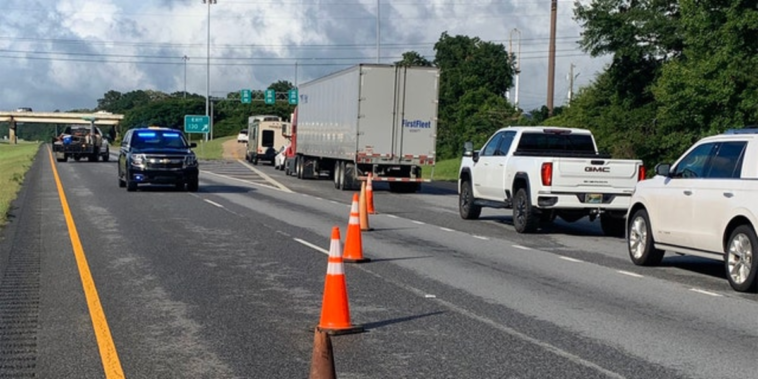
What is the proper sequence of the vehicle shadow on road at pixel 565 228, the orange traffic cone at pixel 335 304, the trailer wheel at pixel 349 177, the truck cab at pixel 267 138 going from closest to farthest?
the orange traffic cone at pixel 335 304
the vehicle shadow on road at pixel 565 228
the trailer wheel at pixel 349 177
the truck cab at pixel 267 138

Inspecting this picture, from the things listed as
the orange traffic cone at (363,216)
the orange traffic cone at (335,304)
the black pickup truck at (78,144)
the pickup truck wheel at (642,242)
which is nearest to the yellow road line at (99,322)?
the orange traffic cone at (335,304)

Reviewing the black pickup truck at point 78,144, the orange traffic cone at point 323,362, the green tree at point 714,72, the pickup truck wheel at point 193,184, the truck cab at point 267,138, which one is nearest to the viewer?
the orange traffic cone at point 323,362

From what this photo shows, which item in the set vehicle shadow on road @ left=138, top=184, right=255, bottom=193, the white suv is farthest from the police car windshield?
the white suv

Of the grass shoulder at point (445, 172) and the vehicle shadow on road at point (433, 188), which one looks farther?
the grass shoulder at point (445, 172)

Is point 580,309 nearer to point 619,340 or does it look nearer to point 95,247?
point 619,340

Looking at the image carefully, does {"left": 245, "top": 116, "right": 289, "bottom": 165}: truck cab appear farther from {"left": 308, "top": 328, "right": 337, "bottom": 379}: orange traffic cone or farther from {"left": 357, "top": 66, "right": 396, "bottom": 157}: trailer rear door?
{"left": 308, "top": 328, "right": 337, "bottom": 379}: orange traffic cone

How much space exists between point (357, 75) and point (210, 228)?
14748mm

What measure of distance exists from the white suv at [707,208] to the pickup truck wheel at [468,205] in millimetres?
7913

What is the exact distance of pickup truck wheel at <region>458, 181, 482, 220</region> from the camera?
2281 centimetres

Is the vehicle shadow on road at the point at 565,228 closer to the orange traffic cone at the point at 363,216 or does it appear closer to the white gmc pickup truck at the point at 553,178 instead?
the white gmc pickup truck at the point at 553,178

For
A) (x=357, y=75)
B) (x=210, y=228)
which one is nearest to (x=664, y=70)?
(x=357, y=75)

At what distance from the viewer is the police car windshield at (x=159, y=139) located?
102 feet

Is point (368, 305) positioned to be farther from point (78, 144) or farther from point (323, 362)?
point (78, 144)

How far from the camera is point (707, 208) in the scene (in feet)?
42.0
